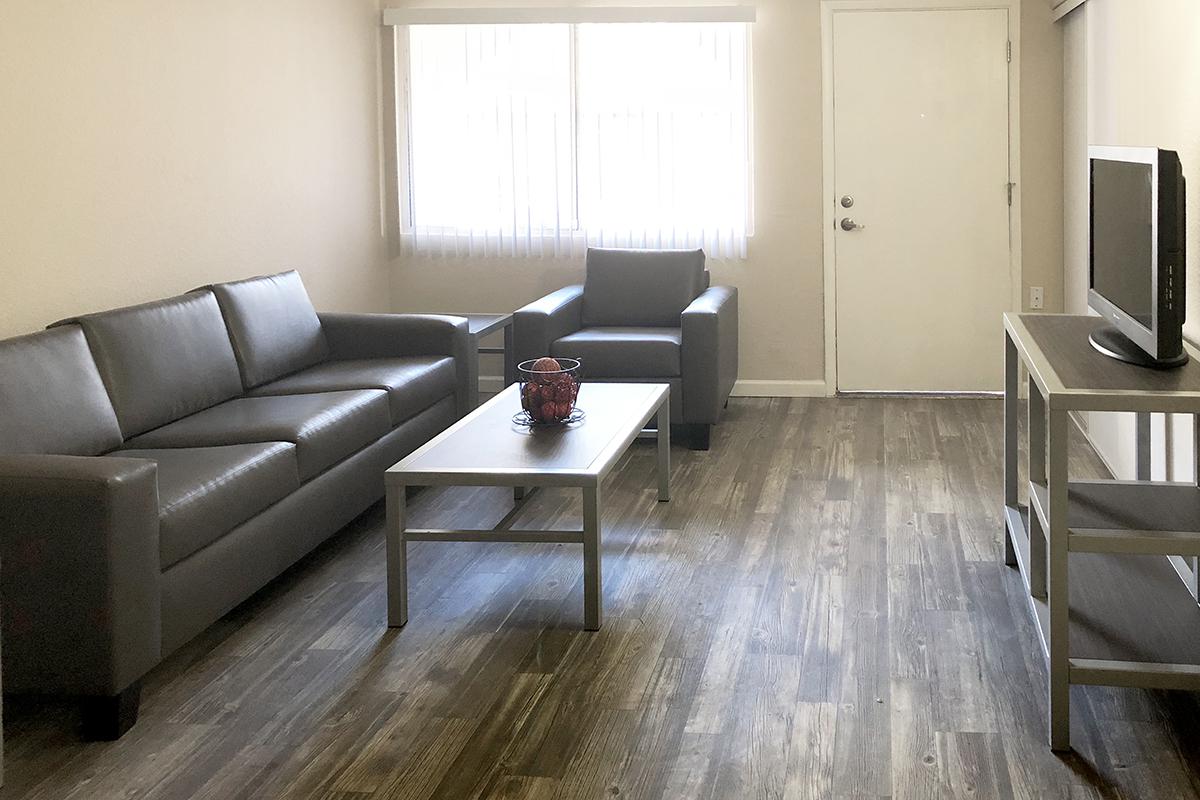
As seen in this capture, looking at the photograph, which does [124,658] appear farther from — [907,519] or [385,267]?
[385,267]

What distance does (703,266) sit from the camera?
6707 mm

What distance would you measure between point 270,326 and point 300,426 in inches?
43.1

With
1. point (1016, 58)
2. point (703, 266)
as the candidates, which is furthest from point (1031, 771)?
point (1016, 58)

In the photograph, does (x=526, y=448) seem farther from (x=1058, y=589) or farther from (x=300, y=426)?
(x=1058, y=589)

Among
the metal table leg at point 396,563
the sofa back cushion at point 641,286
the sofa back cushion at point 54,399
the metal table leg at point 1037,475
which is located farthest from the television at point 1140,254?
the sofa back cushion at point 641,286

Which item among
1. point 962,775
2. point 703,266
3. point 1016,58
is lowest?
point 962,775

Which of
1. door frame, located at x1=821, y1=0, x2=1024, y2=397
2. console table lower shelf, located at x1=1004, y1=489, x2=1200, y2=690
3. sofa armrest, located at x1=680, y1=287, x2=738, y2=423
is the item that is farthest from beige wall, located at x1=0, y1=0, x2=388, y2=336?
console table lower shelf, located at x1=1004, y1=489, x2=1200, y2=690

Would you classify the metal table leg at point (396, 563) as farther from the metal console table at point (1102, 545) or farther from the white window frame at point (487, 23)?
the white window frame at point (487, 23)

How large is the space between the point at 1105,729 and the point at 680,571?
1492 millimetres

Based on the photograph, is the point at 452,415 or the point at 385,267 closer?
the point at 452,415

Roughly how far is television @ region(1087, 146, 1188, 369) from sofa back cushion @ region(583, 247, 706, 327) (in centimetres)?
296

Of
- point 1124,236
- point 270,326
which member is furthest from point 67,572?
point 1124,236

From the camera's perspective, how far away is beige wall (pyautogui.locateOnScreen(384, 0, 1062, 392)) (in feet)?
22.0

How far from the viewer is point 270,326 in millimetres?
5086
